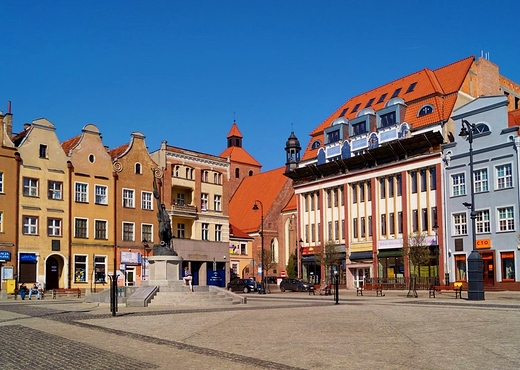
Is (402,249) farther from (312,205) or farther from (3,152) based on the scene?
(3,152)

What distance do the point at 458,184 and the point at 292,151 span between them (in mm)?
29757

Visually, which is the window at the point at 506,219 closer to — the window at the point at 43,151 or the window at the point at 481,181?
the window at the point at 481,181

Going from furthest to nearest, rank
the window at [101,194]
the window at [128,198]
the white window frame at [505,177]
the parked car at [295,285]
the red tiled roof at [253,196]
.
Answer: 1. the red tiled roof at [253,196]
2. the window at [128,198]
3. the parked car at [295,285]
4. the window at [101,194]
5. the white window frame at [505,177]

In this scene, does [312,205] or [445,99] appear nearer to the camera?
[445,99]

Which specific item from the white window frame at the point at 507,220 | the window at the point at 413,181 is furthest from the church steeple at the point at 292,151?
the white window frame at the point at 507,220

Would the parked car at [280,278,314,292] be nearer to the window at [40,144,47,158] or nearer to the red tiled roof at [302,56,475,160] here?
the red tiled roof at [302,56,475,160]

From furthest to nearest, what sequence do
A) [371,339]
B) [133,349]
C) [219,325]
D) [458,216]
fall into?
[458,216], [219,325], [371,339], [133,349]

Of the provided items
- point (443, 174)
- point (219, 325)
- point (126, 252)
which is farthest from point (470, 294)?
point (126, 252)

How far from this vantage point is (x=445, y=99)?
57.1 metres

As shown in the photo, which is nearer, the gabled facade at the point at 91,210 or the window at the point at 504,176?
the window at the point at 504,176

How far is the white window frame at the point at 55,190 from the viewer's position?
50.5 metres

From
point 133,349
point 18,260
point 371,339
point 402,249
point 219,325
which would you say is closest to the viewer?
point 133,349

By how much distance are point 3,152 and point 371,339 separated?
1591 inches

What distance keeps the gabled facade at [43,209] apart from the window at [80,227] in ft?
3.30
